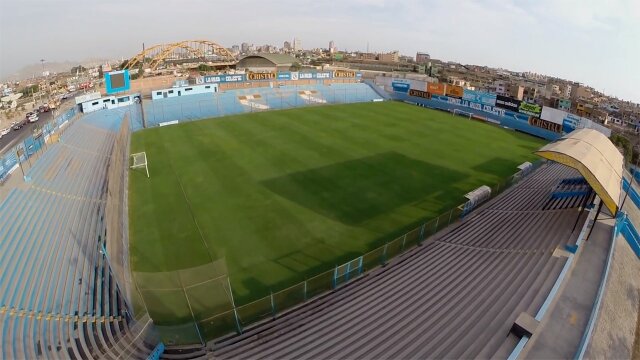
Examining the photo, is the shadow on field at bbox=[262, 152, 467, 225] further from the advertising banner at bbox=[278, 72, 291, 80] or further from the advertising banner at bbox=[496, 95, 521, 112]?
the advertising banner at bbox=[278, 72, 291, 80]

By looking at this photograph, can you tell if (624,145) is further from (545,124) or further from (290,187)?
(290,187)

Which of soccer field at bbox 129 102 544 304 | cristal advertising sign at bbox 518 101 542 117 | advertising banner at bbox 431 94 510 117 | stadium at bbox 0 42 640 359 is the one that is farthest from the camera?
advertising banner at bbox 431 94 510 117

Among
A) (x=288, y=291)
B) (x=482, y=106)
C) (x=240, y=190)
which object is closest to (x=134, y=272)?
(x=288, y=291)

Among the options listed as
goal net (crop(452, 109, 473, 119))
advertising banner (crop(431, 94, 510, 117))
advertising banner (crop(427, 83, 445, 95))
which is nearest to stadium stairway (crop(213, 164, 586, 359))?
advertising banner (crop(431, 94, 510, 117))

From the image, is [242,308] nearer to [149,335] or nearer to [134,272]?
[149,335]

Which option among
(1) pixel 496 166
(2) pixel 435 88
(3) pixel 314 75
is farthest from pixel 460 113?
(3) pixel 314 75

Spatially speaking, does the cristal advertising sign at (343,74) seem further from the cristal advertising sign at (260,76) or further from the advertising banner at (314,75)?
the cristal advertising sign at (260,76)

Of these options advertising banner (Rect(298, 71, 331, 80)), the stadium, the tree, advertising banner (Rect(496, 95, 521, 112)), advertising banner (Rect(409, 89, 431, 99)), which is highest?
advertising banner (Rect(298, 71, 331, 80))
